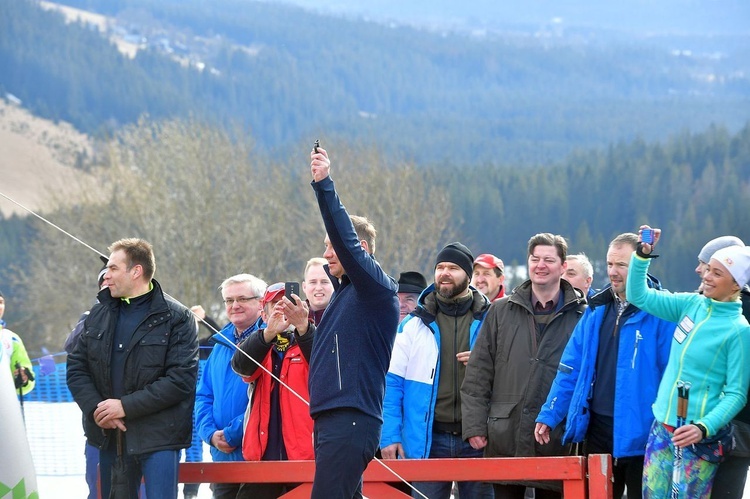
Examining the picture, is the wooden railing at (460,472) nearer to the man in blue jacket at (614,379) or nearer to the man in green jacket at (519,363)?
the man in blue jacket at (614,379)

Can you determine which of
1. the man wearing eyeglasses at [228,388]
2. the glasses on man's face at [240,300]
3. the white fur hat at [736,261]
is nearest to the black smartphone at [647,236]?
the white fur hat at [736,261]

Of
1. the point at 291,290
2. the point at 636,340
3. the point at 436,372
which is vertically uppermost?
the point at 291,290

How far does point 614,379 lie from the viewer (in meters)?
6.14

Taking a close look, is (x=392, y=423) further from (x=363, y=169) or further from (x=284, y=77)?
(x=284, y=77)

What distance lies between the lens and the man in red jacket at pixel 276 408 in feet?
20.5

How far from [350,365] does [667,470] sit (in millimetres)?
1812

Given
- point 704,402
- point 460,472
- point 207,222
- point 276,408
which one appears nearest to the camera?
point 704,402

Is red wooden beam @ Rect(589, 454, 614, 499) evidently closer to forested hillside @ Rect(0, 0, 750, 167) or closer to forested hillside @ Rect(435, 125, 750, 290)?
forested hillside @ Rect(435, 125, 750, 290)

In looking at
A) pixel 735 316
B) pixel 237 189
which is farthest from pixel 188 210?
pixel 735 316

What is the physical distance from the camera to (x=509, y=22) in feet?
504

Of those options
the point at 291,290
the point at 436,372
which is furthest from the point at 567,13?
the point at 291,290

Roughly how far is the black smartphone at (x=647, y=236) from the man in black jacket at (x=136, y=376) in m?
2.48

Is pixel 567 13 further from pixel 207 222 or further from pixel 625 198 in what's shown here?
pixel 207 222

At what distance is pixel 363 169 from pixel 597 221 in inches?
1069
